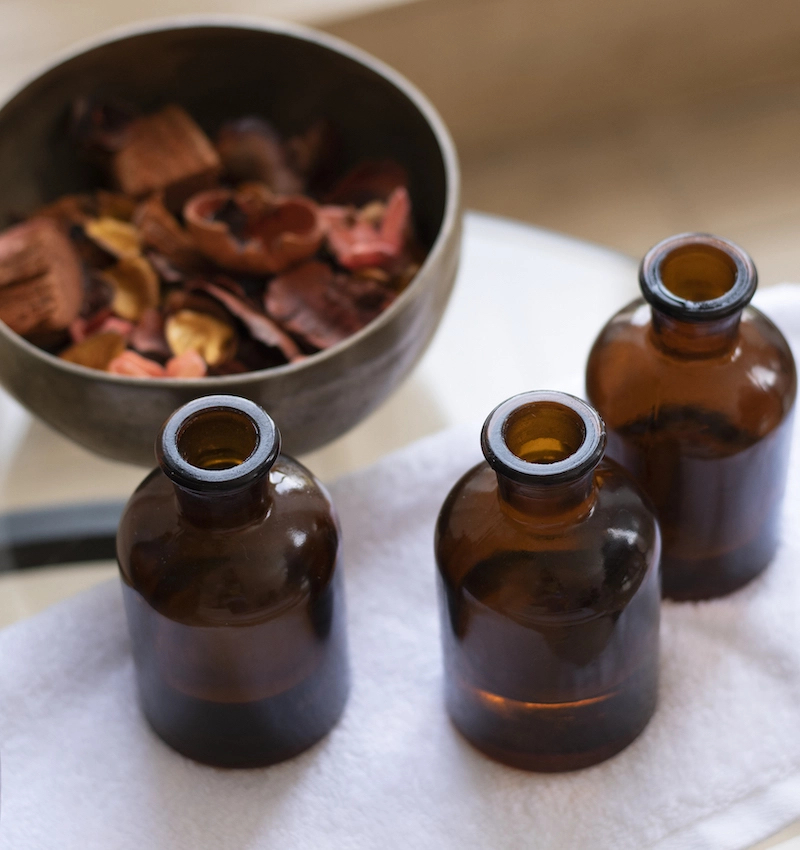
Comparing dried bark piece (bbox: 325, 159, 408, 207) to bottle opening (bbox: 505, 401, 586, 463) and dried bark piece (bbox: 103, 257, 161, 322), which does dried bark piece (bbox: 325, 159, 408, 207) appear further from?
bottle opening (bbox: 505, 401, 586, 463)

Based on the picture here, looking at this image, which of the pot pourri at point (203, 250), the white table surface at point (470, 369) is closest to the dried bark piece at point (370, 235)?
the pot pourri at point (203, 250)

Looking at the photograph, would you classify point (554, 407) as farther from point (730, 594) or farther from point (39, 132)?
point (39, 132)

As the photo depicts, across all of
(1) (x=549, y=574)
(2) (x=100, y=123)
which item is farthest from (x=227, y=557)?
(2) (x=100, y=123)

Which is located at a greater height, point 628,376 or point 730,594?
point 628,376

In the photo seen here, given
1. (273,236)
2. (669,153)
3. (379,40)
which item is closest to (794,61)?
(669,153)

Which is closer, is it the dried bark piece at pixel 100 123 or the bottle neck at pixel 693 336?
the bottle neck at pixel 693 336

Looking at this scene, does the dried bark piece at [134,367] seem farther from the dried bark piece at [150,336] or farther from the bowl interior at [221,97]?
the bowl interior at [221,97]

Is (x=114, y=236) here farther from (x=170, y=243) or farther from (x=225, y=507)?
(x=225, y=507)
